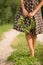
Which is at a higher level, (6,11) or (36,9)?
(6,11)

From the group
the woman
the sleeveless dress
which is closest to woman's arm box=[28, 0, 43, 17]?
the woman

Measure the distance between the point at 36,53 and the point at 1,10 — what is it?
1422 cm

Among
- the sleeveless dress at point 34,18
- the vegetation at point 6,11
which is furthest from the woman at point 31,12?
the vegetation at point 6,11

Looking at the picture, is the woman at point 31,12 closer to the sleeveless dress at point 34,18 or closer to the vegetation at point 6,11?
the sleeveless dress at point 34,18

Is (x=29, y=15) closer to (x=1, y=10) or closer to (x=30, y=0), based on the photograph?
(x=30, y=0)

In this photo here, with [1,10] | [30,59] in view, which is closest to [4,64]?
[30,59]

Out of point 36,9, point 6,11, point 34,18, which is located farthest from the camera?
point 6,11

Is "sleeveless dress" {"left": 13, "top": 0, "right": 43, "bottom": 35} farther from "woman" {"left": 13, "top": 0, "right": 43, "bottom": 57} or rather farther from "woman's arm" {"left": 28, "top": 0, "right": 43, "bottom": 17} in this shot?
"woman's arm" {"left": 28, "top": 0, "right": 43, "bottom": 17}

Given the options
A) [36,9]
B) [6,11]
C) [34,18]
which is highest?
[6,11]

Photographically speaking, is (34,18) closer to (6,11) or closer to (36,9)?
(36,9)

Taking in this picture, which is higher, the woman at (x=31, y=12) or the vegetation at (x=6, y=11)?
the vegetation at (x=6, y=11)

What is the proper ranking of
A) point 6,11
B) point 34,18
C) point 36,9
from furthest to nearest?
point 6,11, point 34,18, point 36,9

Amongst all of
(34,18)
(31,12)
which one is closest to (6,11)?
(34,18)

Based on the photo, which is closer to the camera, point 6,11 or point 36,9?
point 36,9
